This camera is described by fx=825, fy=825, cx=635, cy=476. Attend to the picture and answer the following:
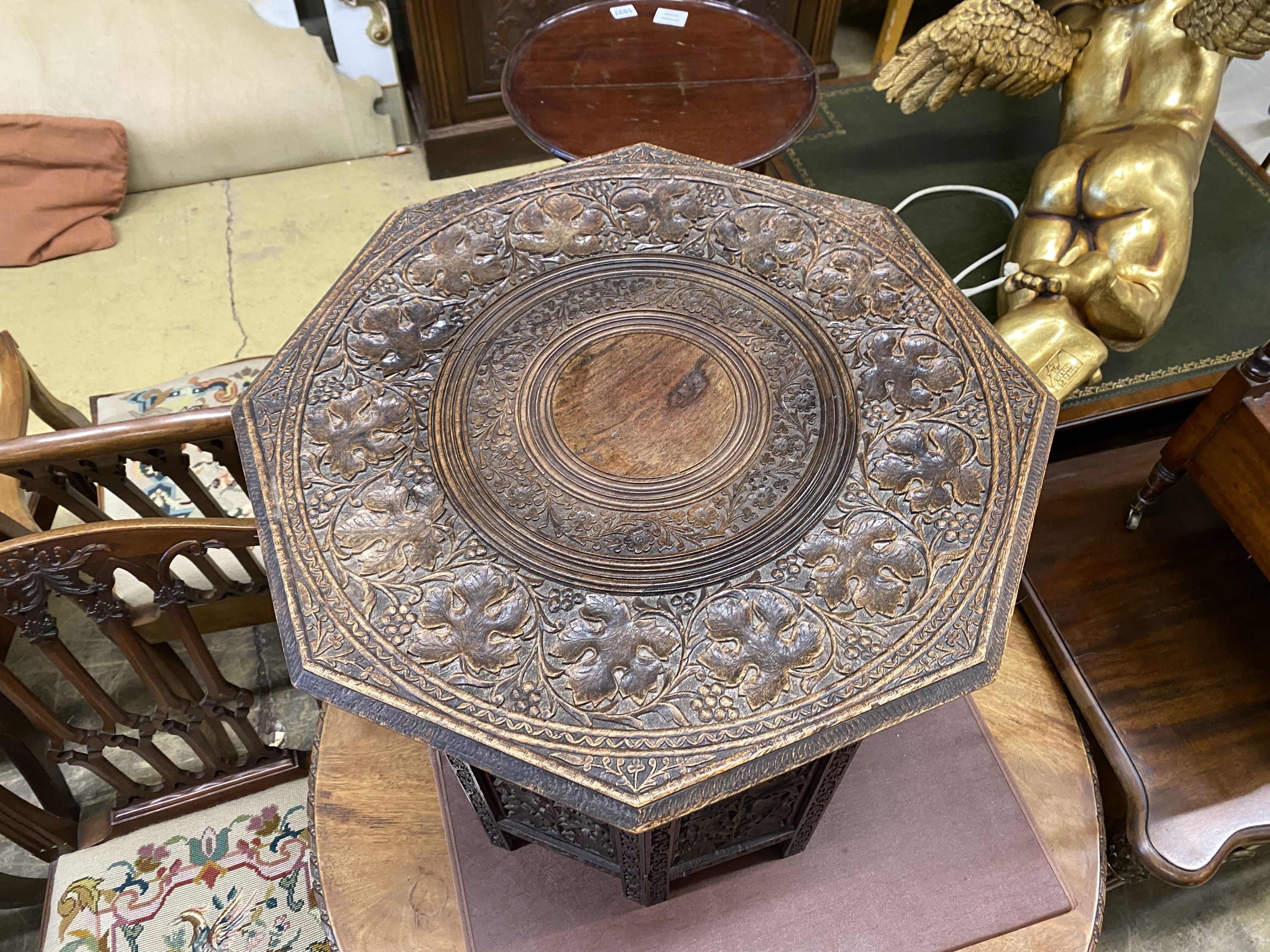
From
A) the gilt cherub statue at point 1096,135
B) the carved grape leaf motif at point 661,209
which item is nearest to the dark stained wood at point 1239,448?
the gilt cherub statue at point 1096,135

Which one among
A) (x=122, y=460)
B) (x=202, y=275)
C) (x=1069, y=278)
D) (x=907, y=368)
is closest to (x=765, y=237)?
(x=907, y=368)

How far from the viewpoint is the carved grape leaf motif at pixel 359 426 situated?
1.09 m

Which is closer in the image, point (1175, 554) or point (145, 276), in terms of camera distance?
point (1175, 554)

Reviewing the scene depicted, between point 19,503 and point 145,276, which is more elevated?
point 19,503

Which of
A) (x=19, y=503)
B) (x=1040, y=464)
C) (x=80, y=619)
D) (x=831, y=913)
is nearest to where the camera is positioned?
A: (x=1040, y=464)

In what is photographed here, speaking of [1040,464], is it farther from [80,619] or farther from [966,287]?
[80,619]

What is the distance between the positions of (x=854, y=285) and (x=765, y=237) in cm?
17

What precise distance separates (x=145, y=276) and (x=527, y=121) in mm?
1725

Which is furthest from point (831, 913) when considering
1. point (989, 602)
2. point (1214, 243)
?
point (1214, 243)

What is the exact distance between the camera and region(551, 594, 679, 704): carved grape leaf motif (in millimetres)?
936

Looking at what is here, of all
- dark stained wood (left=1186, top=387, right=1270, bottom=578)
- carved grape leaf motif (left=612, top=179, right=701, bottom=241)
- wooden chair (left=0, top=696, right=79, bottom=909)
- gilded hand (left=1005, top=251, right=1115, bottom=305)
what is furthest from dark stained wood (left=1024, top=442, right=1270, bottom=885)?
wooden chair (left=0, top=696, right=79, bottom=909)

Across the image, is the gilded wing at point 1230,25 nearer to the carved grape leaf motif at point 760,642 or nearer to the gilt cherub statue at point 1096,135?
the gilt cherub statue at point 1096,135

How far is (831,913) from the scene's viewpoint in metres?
1.42

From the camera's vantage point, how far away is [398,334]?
1.21m
